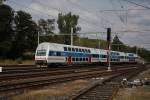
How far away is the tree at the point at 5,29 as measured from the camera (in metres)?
69.5

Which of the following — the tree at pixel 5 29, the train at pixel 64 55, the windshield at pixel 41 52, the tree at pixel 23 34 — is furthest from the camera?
the tree at pixel 23 34

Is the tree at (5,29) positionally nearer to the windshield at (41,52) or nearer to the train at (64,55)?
the train at (64,55)

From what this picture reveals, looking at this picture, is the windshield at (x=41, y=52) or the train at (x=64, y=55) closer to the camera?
the train at (x=64, y=55)

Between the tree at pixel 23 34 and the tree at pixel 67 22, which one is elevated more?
Answer: the tree at pixel 67 22

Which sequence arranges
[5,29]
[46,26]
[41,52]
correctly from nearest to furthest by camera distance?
[41,52]
[5,29]
[46,26]

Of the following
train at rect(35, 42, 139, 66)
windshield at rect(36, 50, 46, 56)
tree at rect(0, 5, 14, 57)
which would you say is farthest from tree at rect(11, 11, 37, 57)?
windshield at rect(36, 50, 46, 56)

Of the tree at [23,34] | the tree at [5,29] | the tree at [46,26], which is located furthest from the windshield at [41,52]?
the tree at [46,26]

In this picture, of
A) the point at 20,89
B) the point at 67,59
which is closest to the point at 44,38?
the point at 67,59

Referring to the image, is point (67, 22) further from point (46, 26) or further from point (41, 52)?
point (41, 52)

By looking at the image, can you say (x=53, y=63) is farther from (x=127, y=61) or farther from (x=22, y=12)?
(x=127, y=61)

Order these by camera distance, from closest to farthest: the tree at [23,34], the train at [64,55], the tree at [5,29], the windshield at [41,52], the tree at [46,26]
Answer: the train at [64,55] < the windshield at [41,52] < the tree at [5,29] < the tree at [23,34] < the tree at [46,26]

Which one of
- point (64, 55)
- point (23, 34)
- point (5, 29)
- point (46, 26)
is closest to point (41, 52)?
point (64, 55)

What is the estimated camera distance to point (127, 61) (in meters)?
90.0

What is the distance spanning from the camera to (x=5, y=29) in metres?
72.1
